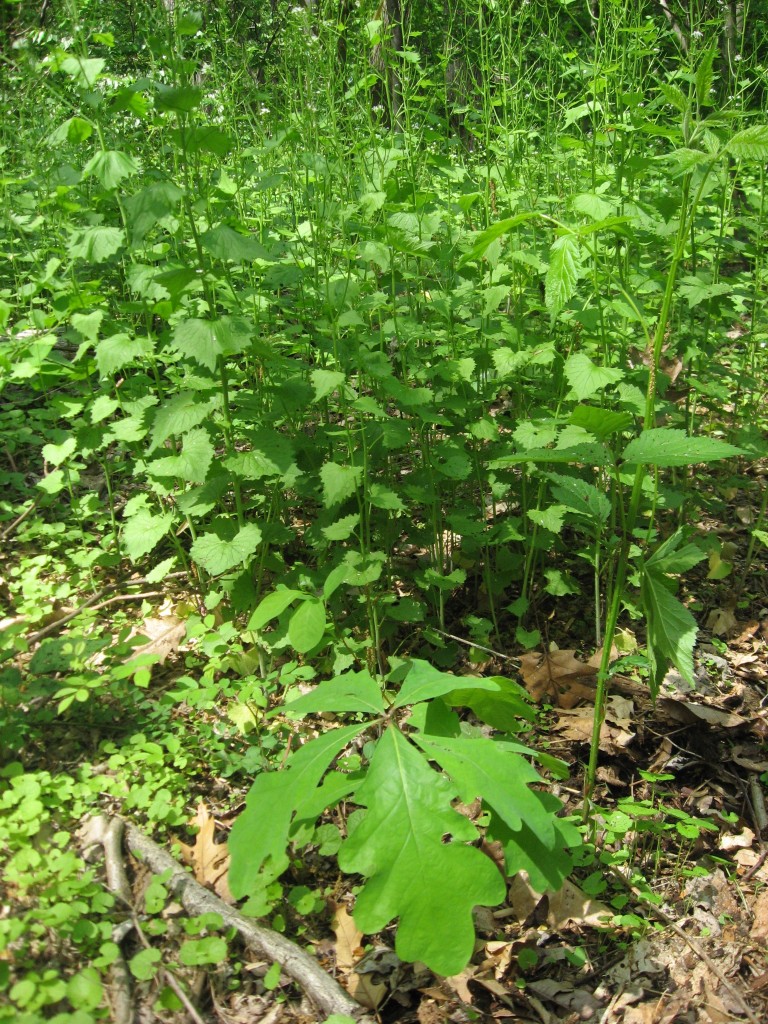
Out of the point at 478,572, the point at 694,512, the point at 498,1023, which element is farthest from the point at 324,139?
the point at 498,1023

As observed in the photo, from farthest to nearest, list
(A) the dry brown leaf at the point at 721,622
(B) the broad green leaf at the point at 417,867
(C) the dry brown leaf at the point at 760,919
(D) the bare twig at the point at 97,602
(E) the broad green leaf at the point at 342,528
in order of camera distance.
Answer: (A) the dry brown leaf at the point at 721,622 → (D) the bare twig at the point at 97,602 → (E) the broad green leaf at the point at 342,528 → (C) the dry brown leaf at the point at 760,919 → (B) the broad green leaf at the point at 417,867

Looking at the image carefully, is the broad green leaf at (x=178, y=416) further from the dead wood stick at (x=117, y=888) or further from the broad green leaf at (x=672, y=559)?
the broad green leaf at (x=672, y=559)

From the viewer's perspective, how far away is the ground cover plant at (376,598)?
5.15 ft

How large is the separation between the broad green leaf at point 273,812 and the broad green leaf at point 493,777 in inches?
6.8

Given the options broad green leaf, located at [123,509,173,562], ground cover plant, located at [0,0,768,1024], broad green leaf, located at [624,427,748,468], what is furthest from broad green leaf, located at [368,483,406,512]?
broad green leaf, located at [624,427,748,468]

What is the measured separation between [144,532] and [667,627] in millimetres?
1753

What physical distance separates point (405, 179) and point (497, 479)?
1.17 m

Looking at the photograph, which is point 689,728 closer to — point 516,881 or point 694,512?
point 516,881

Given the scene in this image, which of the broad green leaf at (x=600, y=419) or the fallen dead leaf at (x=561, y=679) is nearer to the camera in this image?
the broad green leaf at (x=600, y=419)

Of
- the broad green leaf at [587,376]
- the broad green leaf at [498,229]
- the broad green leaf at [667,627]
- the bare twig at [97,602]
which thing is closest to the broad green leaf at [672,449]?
the broad green leaf at [667,627]

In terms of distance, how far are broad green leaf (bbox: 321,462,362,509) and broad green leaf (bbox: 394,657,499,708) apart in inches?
27.6

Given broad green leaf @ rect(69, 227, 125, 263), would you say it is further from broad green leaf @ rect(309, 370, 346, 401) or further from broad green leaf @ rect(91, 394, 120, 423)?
broad green leaf @ rect(309, 370, 346, 401)

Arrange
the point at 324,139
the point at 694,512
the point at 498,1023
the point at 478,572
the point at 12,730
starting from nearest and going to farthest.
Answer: the point at 498,1023
the point at 12,730
the point at 324,139
the point at 478,572
the point at 694,512

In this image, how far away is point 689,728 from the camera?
8.27ft
